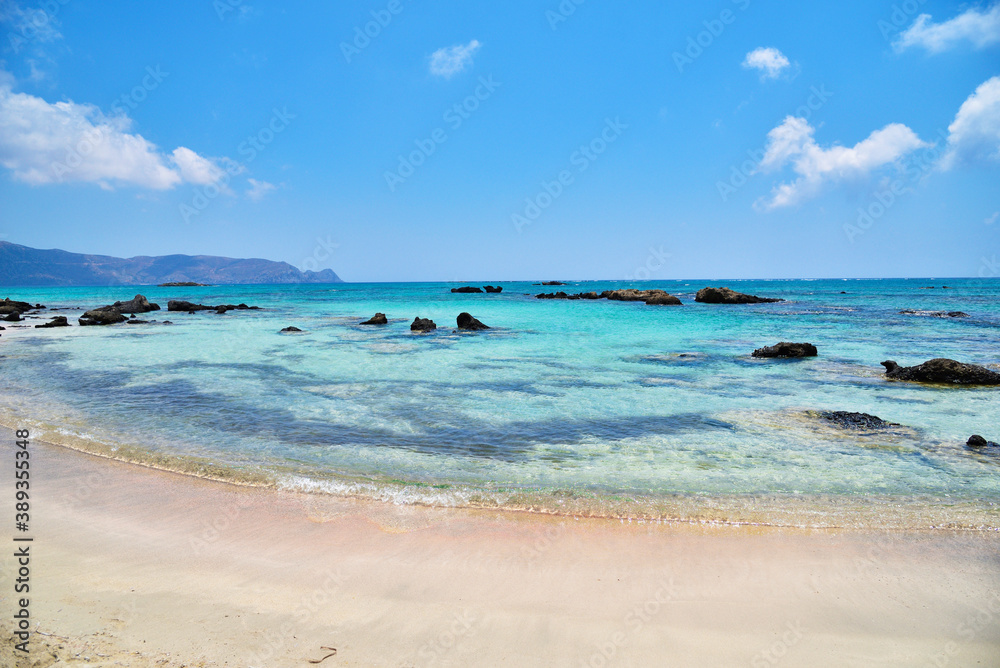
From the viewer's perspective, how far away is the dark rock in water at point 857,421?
28.3 feet

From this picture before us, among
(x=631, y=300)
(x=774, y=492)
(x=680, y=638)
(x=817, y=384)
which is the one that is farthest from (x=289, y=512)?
(x=631, y=300)

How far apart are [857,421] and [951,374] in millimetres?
6003

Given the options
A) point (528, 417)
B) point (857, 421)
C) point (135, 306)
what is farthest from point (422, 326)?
point (135, 306)

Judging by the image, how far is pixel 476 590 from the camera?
3898 mm

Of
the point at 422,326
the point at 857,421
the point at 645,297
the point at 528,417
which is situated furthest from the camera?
the point at 645,297

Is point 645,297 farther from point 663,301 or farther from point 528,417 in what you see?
point 528,417

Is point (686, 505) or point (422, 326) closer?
point (686, 505)

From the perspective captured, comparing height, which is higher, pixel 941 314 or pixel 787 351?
pixel 941 314

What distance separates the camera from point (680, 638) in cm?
334

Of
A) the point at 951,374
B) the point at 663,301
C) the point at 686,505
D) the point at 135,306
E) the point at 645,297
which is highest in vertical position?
the point at 645,297

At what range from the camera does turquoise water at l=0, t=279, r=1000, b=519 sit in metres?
6.29

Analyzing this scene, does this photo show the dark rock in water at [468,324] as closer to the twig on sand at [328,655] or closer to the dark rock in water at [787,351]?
the dark rock in water at [787,351]

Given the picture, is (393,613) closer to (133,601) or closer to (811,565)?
(133,601)

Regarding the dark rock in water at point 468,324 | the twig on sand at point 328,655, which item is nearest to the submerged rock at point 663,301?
the dark rock in water at point 468,324
